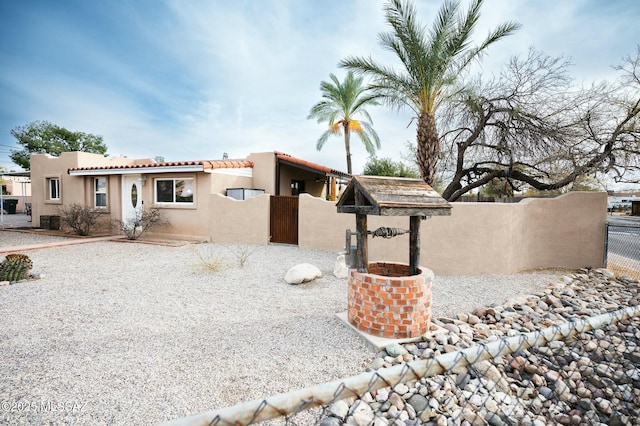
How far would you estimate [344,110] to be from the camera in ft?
60.3

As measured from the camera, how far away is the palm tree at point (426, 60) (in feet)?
27.2

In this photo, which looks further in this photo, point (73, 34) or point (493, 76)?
point (73, 34)

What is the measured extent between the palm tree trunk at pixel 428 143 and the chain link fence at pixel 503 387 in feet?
20.5

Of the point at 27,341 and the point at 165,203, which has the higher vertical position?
the point at 165,203

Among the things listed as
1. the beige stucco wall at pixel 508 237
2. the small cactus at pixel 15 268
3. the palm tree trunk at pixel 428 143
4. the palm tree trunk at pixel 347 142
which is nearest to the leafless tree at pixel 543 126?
the beige stucco wall at pixel 508 237

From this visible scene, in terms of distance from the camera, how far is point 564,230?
802cm

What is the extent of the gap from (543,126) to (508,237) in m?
4.64

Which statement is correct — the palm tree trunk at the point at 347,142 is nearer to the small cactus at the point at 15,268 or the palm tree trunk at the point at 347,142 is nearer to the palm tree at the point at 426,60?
the palm tree at the point at 426,60

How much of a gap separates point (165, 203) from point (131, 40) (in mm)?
7224

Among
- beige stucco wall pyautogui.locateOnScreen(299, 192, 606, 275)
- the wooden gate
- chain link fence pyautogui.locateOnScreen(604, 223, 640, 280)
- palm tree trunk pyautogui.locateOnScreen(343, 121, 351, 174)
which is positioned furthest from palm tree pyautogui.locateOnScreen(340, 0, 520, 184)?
palm tree trunk pyautogui.locateOnScreen(343, 121, 351, 174)

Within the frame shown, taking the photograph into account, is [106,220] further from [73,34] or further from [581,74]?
[581,74]

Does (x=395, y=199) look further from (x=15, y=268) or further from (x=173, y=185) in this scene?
(x=173, y=185)

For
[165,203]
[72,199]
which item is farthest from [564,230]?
[72,199]

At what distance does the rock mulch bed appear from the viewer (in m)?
2.72
